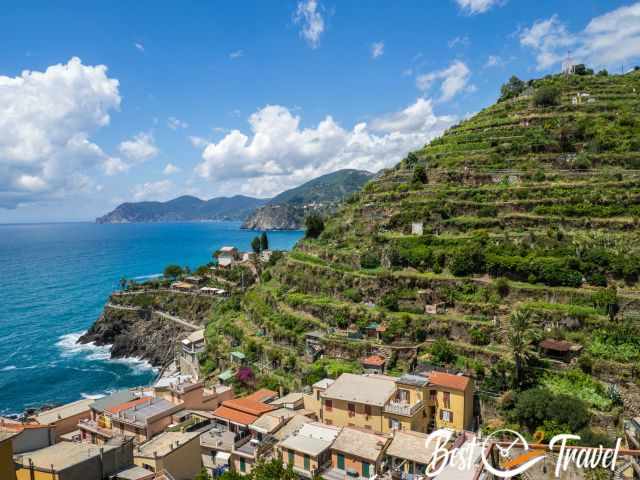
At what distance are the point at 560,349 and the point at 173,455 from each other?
25.1 metres

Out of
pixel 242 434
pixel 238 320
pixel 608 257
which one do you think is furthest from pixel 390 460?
pixel 238 320

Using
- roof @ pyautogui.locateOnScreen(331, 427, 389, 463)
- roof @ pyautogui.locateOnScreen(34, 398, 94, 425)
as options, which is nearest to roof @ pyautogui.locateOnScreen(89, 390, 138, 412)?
roof @ pyautogui.locateOnScreen(34, 398, 94, 425)

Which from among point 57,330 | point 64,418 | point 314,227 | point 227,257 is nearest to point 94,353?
point 57,330

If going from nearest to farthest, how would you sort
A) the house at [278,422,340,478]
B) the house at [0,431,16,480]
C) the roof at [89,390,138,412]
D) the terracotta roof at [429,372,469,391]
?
1. the house at [0,431,16,480]
2. the house at [278,422,340,478]
3. the terracotta roof at [429,372,469,391]
4. the roof at [89,390,138,412]

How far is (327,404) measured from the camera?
91.4ft

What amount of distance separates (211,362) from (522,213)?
35.9 meters

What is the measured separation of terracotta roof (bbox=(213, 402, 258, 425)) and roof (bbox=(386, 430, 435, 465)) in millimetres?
9535

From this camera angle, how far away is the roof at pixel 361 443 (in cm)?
2124

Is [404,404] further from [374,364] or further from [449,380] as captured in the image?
[374,364]

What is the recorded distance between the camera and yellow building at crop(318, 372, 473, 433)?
84.8ft

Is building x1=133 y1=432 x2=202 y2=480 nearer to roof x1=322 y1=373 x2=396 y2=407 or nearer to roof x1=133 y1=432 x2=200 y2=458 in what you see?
roof x1=133 y1=432 x2=200 y2=458

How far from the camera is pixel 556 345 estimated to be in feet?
93.5

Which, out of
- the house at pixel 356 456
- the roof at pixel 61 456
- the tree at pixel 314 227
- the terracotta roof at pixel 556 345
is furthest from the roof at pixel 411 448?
the tree at pixel 314 227

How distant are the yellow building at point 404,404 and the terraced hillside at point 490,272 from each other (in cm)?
355
